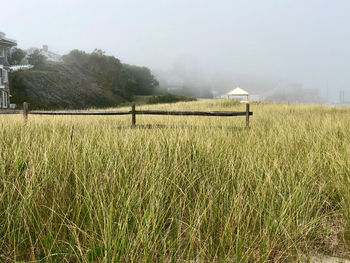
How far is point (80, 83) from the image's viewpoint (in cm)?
4781

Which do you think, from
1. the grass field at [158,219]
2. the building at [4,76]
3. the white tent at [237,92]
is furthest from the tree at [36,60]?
the grass field at [158,219]

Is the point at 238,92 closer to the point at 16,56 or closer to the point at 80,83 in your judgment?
the point at 80,83

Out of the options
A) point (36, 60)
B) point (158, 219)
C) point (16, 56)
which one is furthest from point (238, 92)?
point (158, 219)

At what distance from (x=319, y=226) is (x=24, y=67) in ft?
151

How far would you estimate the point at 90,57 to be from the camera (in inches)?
2259

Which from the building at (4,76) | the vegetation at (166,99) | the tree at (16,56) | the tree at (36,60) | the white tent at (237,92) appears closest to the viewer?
the building at (4,76)

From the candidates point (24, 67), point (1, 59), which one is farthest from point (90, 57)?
point (1, 59)

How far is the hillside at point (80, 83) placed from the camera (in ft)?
127

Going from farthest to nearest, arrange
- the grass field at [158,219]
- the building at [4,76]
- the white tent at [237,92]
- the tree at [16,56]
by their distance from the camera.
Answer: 1. the tree at [16,56]
2. the white tent at [237,92]
3. the building at [4,76]
4. the grass field at [158,219]

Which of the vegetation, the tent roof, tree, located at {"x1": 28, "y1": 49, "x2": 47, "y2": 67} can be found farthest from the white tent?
tree, located at {"x1": 28, "y1": 49, "x2": 47, "y2": 67}

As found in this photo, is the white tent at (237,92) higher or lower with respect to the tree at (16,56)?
lower

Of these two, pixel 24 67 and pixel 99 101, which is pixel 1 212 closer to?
pixel 24 67

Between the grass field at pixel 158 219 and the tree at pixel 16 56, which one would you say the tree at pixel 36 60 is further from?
the grass field at pixel 158 219

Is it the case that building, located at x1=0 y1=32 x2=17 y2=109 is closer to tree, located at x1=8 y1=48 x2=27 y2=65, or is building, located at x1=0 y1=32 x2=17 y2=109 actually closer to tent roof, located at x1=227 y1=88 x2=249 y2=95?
tree, located at x1=8 y1=48 x2=27 y2=65
